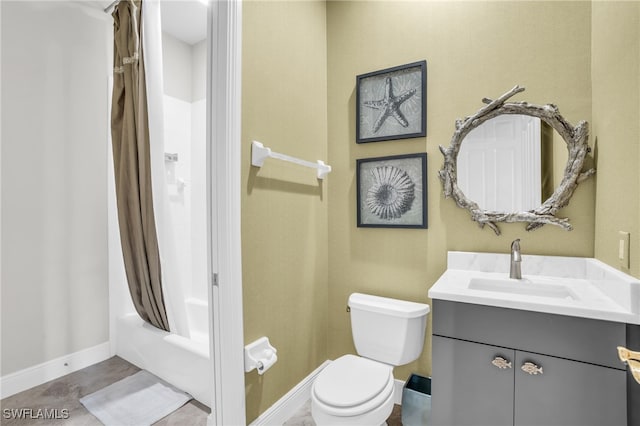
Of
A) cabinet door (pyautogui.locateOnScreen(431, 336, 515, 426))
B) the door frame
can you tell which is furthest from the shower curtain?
cabinet door (pyautogui.locateOnScreen(431, 336, 515, 426))

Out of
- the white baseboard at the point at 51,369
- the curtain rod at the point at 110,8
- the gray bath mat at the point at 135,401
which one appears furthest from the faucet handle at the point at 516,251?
the curtain rod at the point at 110,8

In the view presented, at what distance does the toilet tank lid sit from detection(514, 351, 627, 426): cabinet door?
51 cm

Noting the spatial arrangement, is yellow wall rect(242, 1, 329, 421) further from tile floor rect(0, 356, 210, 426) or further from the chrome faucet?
the chrome faucet

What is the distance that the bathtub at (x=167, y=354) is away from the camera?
5.89 feet

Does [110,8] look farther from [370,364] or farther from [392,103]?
[370,364]

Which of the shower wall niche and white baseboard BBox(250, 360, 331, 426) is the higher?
the shower wall niche

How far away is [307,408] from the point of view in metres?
1.78

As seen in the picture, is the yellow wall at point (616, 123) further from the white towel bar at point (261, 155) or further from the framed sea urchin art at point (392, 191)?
the white towel bar at point (261, 155)

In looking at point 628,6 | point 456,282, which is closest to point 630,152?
point 628,6

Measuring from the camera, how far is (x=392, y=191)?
1.88 m

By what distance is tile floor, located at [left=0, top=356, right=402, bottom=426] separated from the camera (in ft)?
5.49

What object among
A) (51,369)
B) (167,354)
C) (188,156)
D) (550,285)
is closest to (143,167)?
(188,156)

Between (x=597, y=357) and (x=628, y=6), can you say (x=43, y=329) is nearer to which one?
(x=597, y=357)

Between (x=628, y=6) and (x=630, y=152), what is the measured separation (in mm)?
495
